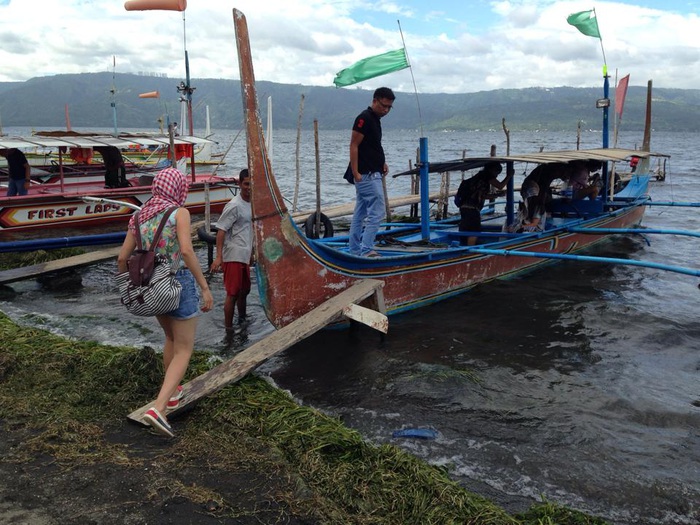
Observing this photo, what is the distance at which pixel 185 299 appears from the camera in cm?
457

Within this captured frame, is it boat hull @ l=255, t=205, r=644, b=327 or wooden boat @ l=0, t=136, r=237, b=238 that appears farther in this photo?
wooden boat @ l=0, t=136, r=237, b=238

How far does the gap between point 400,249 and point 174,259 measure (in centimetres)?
572

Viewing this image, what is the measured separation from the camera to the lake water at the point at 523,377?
5.10 metres

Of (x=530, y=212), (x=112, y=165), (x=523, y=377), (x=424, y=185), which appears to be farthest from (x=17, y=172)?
(x=523, y=377)

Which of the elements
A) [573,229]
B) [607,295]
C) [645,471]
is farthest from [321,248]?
[607,295]

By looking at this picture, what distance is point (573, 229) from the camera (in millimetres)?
10992

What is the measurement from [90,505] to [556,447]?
4.07 metres

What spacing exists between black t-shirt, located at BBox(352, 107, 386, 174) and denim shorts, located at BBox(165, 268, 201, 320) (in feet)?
12.5

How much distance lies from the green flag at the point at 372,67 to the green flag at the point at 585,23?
302 inches

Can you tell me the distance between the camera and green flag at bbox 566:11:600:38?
46.8 feet

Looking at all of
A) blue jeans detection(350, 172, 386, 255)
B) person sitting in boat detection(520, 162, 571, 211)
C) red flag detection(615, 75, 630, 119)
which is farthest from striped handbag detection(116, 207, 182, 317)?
red flag detection(615, 75, 630, 119)

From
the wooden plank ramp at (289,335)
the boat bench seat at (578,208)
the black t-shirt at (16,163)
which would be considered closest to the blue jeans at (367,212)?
the wooden plank ramp at (289,335)

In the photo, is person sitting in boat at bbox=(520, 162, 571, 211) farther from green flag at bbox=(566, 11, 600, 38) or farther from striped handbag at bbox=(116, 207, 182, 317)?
striped handbag at bbox=(116, 207, 182, 317)

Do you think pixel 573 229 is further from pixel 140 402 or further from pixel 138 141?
pixel 138 141
